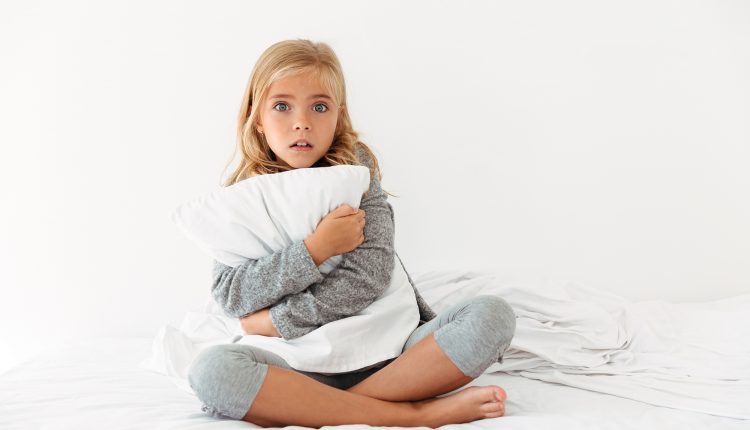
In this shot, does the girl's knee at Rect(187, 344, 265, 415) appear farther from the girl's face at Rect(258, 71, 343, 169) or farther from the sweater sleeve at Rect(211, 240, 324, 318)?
the girl's face at Rect(258, 71, 343, 169)

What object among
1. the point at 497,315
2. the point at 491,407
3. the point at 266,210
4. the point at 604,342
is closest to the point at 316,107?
the point at 266,210

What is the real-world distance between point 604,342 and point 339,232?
2.08 feet

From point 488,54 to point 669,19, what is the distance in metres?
0.53

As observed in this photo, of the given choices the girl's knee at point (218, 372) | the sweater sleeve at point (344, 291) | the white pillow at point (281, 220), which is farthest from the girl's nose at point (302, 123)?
the girl's knee at point (218, 372)

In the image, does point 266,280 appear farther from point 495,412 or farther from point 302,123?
point 495,412

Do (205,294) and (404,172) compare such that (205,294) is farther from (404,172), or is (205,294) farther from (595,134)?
(595,134)

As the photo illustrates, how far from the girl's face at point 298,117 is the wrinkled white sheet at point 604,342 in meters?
0.40

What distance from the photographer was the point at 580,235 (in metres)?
1.92

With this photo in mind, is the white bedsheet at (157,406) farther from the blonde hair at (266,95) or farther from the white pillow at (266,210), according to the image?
the blonde hair at (266,95)

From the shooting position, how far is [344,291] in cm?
113

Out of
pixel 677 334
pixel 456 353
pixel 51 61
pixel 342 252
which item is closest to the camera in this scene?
pixel 456 353

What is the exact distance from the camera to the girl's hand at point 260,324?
1.13 meters

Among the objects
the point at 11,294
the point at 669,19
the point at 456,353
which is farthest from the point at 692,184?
the point at 11,294

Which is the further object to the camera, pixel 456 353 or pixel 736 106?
pixel 736 106
